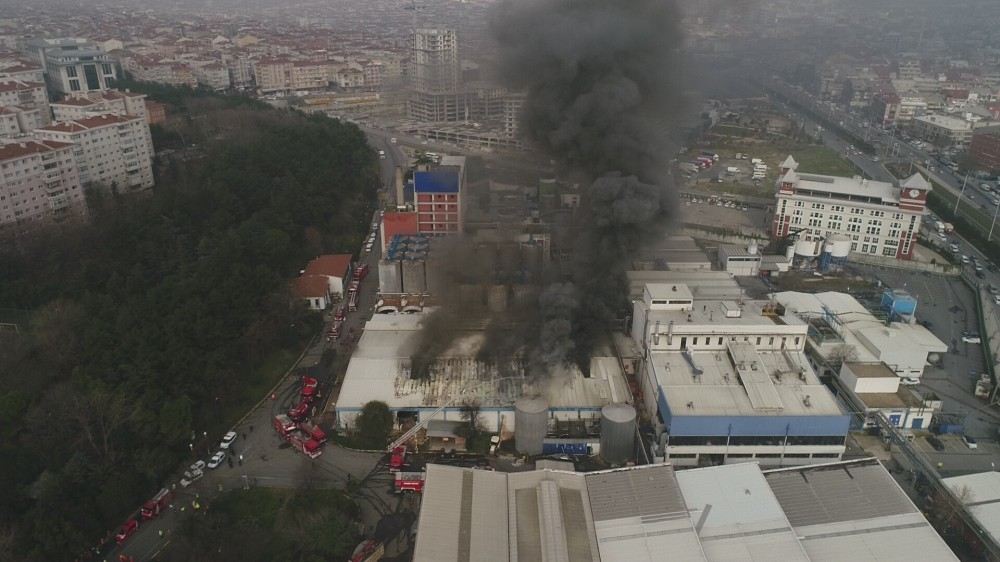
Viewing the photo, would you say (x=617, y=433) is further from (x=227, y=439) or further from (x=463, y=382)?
(x=227, y=439)

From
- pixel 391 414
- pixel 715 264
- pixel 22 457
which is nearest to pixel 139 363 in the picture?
pixel 22 457

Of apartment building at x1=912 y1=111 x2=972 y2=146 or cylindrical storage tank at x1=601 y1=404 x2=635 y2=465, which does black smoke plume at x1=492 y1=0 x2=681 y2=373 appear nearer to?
cylindrical storage tank at x1=601 y1=404 x2=635 y2=465

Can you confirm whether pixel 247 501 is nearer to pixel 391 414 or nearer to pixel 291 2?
pixel 391 414

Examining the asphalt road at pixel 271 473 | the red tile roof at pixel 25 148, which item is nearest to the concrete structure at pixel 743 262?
the asphalt road at pixel 271 473

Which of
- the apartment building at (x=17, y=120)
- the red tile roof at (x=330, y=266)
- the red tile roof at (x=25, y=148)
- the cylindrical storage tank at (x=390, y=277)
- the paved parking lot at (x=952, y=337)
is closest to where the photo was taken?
the paved parking lot at (x=952, y=337)

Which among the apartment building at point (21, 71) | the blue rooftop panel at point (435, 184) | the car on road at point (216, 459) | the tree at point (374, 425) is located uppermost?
the apartment building at point (21, 71)

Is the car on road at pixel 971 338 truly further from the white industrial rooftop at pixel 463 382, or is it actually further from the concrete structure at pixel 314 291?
the concrete structure at pixel 314 291

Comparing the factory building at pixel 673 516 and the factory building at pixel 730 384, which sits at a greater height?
the factory building at pixel 730 384
